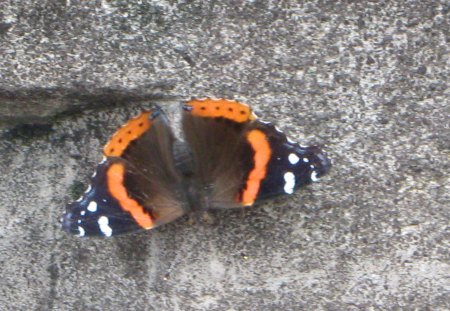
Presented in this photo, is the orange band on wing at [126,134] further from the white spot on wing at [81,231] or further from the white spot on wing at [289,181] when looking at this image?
the white spot on wing at [289,181]

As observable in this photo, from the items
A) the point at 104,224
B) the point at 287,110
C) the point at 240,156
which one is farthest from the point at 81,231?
the point at 287,110

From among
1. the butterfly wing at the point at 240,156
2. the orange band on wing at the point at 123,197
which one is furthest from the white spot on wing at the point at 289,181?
the orange band on wing at the point at 123,197

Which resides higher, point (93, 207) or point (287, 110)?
point (287, 110)

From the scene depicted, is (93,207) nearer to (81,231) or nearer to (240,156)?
(81,231)

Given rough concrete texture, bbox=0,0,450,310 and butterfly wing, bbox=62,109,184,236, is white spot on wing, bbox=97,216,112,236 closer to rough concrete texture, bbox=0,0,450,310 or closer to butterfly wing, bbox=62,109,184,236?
butterfly wing, bbox=62,109,184,236

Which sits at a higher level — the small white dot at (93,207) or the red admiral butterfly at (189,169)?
the red admiral butterfly at (189,169)

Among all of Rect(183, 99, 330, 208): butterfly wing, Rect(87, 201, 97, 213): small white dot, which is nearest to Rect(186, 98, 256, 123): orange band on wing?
Rect(183, 99, 330, 208): butterfly wing
